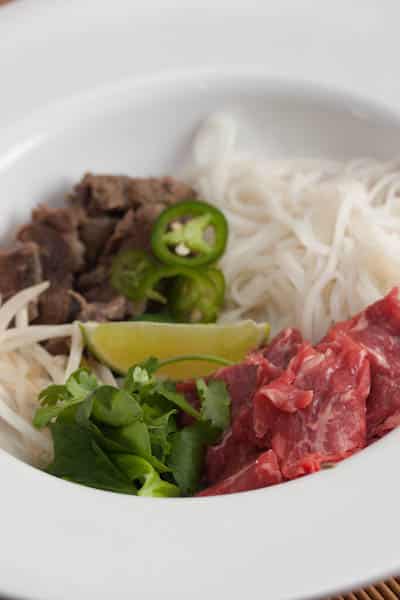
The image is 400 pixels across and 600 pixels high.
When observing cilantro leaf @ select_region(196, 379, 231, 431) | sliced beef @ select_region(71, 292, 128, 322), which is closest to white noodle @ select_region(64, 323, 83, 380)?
sliced beef @ select_region(71, 292, 128, 322)

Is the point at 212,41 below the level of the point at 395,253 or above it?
above

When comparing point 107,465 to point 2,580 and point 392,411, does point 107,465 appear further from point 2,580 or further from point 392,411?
point 392,411

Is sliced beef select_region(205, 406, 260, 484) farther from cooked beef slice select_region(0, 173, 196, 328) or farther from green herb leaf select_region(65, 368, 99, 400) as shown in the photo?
cooked beef slice select_region(0, 173, 196, 328)

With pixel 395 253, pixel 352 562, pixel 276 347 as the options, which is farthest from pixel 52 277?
pixel 352 562

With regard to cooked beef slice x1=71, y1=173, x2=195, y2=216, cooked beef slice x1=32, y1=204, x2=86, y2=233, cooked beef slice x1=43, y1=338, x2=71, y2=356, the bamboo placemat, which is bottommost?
the bamboo placemat

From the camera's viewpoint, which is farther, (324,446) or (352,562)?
(324,446)

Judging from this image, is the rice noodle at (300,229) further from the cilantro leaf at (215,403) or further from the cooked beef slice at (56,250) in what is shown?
the cilantro leaf at (215,403)
